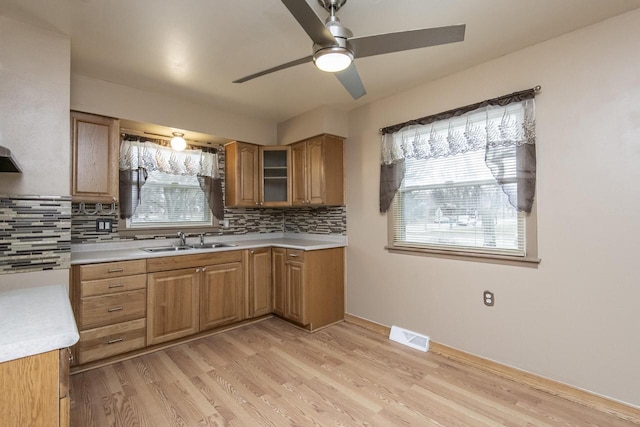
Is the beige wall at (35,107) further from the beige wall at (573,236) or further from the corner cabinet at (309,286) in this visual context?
the beige wall at (573,236)

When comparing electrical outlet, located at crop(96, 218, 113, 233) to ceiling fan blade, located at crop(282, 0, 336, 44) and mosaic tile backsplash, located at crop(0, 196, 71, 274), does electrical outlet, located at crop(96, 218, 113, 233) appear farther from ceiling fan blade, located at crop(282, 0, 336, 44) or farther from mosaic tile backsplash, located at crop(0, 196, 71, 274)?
ceiling fan blade, located at crop(282, 0, 336, 44)

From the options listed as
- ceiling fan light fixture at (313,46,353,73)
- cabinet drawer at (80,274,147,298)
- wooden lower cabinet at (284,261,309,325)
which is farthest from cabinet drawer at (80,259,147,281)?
ceiling fan light fixture at (313,46,353,73)

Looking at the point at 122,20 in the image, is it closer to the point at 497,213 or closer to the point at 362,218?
the point at 362,218

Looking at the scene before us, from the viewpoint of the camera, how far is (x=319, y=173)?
3.46 metres

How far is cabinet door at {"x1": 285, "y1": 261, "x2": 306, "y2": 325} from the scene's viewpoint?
10.6ft

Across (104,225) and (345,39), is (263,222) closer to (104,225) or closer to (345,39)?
(104,225)

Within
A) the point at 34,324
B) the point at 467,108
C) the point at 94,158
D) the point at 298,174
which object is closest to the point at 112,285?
the point at 94,158

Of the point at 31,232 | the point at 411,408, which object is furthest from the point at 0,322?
the point at 411,408

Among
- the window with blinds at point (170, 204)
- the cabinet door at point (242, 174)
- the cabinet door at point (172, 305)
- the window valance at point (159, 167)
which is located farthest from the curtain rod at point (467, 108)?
the cabinet door at point (172, 305)

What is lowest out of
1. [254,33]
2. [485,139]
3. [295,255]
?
[295,255]

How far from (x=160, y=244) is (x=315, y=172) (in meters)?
1.92

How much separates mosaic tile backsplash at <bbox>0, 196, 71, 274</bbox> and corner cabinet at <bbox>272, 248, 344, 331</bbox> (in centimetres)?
194

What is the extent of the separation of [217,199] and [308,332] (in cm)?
194

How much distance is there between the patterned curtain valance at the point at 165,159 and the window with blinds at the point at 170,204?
10 centimetres
